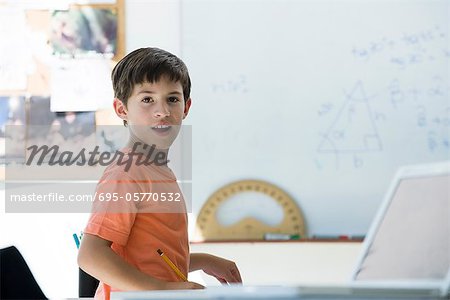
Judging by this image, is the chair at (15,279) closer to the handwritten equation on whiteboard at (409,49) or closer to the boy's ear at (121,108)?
the boy's ear at (121,108)

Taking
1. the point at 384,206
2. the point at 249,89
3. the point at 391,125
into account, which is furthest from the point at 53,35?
the point at 384,206

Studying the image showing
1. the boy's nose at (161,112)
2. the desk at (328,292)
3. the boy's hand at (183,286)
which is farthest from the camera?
the boy's nose at (161,112)

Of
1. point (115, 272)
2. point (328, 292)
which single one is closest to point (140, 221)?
point (115, 272)

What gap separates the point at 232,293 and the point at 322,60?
7.31ft

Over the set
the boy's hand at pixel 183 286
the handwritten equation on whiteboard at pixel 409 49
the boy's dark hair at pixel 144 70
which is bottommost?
the boy's hand at pixel 183 286

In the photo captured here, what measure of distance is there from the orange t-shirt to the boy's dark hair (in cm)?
18

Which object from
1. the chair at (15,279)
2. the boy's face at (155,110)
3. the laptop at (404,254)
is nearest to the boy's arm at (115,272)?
the laptop at (404,254)

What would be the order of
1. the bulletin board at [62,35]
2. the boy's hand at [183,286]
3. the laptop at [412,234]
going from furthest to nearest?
the bulletin board at [62,35] → the boy's hand at [183,286] → the laptop at [412,234]

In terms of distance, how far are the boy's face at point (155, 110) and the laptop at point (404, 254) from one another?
0.56 m

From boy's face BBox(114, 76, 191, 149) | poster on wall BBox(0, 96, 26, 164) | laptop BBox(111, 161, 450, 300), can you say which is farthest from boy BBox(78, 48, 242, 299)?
poster on wall BBox(0, 96, 26, 164)

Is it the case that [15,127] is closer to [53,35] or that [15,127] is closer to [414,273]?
[53,35]

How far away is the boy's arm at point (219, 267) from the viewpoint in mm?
1463

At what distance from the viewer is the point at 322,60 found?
295cm

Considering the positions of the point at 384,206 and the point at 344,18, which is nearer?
the point at 384,206
